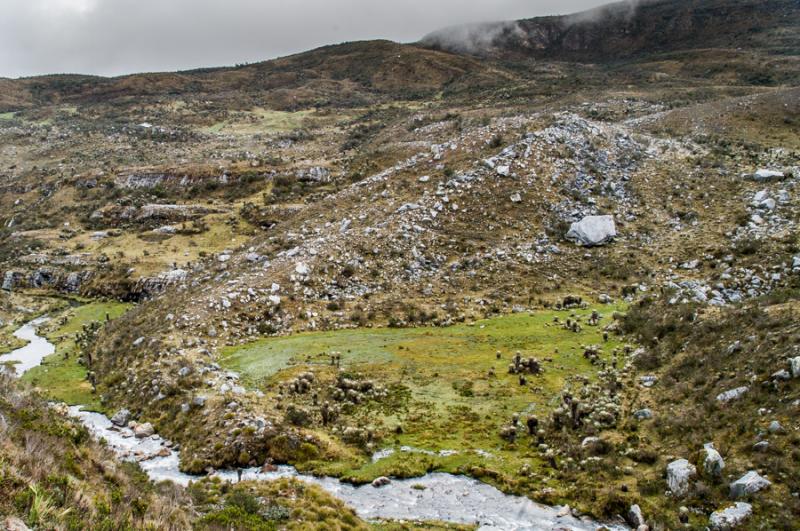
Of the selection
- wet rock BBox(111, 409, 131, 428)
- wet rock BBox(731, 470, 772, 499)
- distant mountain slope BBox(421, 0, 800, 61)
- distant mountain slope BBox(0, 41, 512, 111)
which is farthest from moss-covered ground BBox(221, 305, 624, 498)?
distant mountain slope BBox(421, 0, 800, 61)

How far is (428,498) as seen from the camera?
52.4 feet

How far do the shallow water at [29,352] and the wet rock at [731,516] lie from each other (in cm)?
3627

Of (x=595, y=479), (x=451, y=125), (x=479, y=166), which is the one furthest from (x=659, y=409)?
(x=451, y=125)

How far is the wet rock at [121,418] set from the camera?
2247cm

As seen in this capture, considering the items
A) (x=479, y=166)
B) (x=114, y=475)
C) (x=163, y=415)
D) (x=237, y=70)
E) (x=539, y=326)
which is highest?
(x=237, y=70)

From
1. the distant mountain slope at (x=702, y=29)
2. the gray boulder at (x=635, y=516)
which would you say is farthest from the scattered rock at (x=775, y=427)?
the distant mountain slope at (x=702, y=29)

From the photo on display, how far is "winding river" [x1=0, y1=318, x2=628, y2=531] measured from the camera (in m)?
14.5

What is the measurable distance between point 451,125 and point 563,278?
42445mm

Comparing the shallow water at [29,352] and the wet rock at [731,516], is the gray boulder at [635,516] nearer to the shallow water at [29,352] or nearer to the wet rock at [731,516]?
the wet rock at [731,516]

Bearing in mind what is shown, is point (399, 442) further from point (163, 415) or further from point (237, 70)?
point (237, 70)

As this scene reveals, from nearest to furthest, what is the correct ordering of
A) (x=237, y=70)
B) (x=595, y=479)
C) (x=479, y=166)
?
1. (x=595, y=479)
2. (x=479, y=166)
3. (x=237, y=70)

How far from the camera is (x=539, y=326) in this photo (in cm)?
2919

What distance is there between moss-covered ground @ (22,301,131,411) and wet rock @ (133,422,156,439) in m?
4.38

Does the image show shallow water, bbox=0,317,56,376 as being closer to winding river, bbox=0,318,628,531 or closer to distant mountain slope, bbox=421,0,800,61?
winding river, bbox=0,318,628,531
